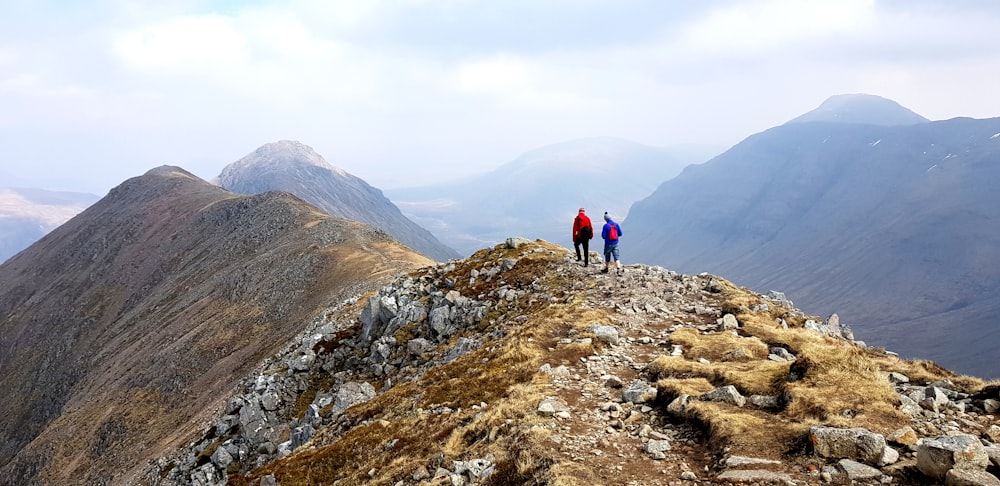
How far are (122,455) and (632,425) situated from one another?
7426 cm

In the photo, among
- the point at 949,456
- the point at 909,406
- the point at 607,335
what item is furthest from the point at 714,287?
the point at 949,456

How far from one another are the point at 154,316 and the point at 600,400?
122414 mm

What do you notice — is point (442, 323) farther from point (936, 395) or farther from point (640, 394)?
point (936, 395)

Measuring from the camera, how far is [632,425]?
611 inches

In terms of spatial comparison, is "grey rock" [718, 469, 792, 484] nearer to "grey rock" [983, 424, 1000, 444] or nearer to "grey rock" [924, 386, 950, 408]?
"grey rock" [983, 424, 1000, 444]

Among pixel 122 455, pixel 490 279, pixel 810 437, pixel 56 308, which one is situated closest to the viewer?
pixel 810 437

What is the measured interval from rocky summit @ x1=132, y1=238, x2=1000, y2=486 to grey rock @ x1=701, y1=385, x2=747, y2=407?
87 millimetres

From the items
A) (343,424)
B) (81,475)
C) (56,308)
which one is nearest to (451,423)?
(343,424)

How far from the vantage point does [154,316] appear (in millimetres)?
111438

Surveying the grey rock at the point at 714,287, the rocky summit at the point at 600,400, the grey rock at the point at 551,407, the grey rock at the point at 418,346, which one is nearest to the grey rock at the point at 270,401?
the rocky summit at the point at 600,400

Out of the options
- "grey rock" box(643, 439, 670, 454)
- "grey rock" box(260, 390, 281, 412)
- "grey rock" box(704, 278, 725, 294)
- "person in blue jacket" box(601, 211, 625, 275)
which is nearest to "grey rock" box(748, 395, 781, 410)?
"grey rock" box(643, 439, 670, 454)

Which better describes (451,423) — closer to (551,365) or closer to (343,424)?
(551,365)

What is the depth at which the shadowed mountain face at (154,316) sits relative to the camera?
7100 cm

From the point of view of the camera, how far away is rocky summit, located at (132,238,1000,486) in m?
12.5
